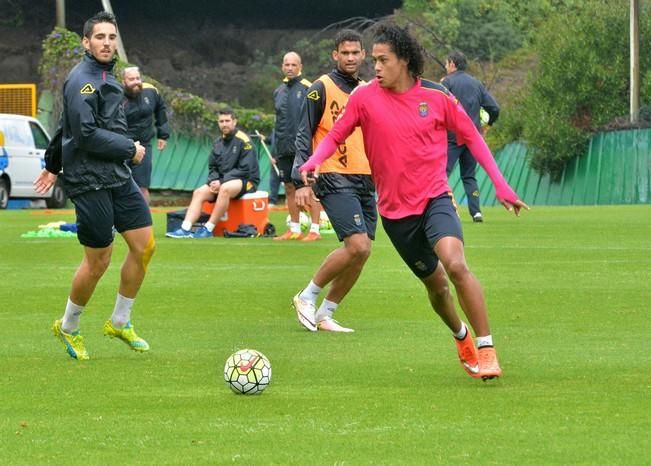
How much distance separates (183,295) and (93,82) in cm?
445

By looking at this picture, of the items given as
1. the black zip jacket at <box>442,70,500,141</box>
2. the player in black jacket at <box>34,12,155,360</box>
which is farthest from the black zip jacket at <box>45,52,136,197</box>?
the black zip jacket at <box>442,70,500,141</box>

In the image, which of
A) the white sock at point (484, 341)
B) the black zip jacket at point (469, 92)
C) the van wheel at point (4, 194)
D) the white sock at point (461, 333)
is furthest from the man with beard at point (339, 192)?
the van wheel at point (4, 194)

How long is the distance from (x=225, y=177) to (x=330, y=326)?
10.5 metres

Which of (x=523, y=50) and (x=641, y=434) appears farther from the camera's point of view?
(x=523, y=50)

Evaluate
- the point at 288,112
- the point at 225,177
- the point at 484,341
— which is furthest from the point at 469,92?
the point at 484,341

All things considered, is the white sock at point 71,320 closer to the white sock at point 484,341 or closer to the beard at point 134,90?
the white sock at point 484,341

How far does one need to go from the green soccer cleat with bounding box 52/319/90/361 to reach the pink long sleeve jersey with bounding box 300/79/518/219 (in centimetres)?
215

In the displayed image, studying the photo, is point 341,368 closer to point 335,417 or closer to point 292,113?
point 335,417

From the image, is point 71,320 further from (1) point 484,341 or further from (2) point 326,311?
(1) point 484,341

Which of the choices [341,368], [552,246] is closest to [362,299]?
[341,368]

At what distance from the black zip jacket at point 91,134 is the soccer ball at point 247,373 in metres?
2.02

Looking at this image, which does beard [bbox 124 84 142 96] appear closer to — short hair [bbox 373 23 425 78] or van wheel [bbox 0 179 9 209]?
short hair [bbox 373 23 425 78]

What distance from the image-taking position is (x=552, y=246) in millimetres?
19188

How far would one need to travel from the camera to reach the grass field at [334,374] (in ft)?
22.5
